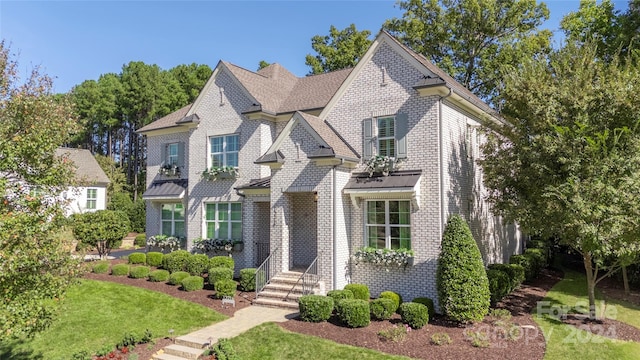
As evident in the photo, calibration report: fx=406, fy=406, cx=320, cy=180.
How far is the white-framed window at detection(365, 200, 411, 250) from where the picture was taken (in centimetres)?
1412

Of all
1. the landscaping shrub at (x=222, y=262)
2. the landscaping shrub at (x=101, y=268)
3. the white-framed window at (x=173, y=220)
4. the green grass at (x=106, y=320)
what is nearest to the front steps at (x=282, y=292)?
the green grass at (x=106, y=320)

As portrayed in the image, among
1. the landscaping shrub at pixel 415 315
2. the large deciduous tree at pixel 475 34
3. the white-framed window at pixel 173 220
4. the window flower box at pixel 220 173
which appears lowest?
the landscaping shrub at pixel 415 315

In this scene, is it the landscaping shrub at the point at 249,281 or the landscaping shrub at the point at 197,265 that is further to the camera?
the landscaping shrub at the point at 197,265

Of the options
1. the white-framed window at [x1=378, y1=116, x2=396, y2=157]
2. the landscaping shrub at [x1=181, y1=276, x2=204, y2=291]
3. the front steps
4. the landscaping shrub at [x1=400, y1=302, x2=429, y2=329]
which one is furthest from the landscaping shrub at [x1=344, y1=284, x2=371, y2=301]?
the landscaping shrub at [x1=181, y1=276, x2=204, y2=291]

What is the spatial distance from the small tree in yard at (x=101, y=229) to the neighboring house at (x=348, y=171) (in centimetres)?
502

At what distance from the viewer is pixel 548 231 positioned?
12.0m

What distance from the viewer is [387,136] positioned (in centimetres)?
1478

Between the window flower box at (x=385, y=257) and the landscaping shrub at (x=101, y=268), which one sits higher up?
the window flower box at (x=385, y=257)

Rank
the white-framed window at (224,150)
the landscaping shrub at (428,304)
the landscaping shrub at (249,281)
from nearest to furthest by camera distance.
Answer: the landscaping shrub at (428,304)
the landscaping shrub at (249,281)
the white-framed window at (224,150)

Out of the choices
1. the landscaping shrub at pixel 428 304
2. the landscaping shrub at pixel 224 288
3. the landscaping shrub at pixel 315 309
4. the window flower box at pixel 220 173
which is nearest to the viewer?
the landscaping shrub at pixel 315 309

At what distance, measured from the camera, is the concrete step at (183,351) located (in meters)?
10.2

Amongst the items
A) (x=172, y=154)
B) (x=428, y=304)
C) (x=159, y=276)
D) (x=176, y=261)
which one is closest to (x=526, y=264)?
(x=428, y=304)

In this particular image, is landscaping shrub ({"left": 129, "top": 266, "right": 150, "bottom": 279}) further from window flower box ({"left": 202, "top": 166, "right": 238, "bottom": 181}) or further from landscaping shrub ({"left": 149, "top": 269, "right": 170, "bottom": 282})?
window flower box ({"left": 202, "top": 166, "right": 238, "bottom": 181})

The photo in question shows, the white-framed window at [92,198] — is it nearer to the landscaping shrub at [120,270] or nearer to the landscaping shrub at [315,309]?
the landscaping shrub at [120,270]
